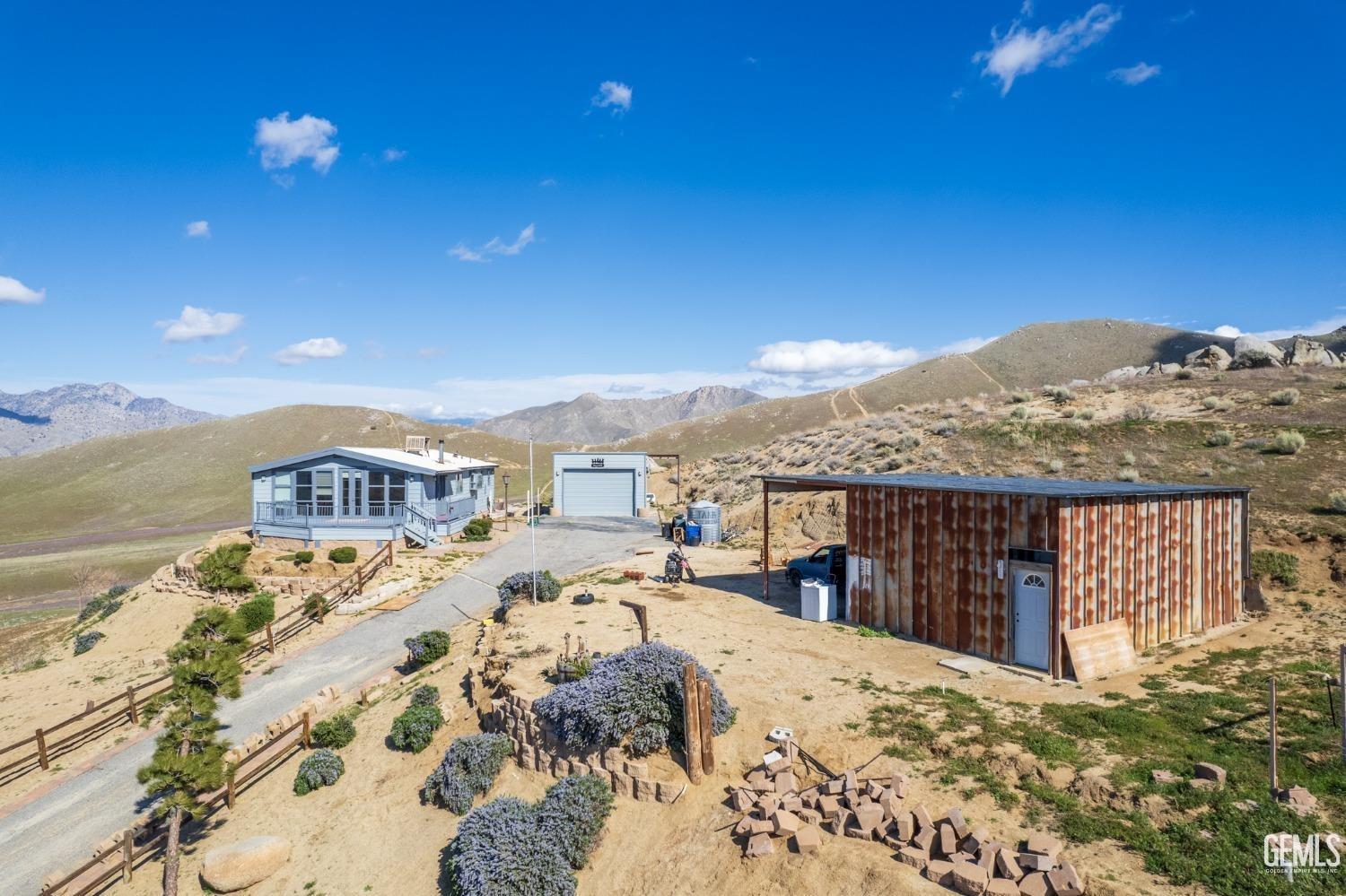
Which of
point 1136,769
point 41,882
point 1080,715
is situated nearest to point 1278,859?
point 1136,769

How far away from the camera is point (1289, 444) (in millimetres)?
27141

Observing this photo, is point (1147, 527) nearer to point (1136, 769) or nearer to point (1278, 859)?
point (1136, 769)

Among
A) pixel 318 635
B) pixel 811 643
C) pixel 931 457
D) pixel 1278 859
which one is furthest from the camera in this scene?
pixel 931 457

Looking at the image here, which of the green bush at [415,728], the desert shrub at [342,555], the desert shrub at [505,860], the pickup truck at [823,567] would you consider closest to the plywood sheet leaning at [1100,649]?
the pickup truck at [823,567]

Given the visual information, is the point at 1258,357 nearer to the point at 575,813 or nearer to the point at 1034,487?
the point at 1034,487

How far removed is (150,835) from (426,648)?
6.78 metres

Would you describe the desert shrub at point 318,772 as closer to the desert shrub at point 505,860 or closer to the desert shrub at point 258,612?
the desert shrub at point 505,860

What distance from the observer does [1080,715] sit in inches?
450

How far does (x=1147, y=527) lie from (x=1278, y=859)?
905cm

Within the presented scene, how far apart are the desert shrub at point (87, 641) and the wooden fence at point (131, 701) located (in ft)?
22.2

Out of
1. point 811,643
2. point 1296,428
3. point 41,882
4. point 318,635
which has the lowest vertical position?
point 41,882

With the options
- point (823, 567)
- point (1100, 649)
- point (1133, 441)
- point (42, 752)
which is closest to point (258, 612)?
point (42, 752)

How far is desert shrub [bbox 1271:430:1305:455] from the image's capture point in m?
27.1

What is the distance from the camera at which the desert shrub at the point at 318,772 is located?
14438 millimetres
